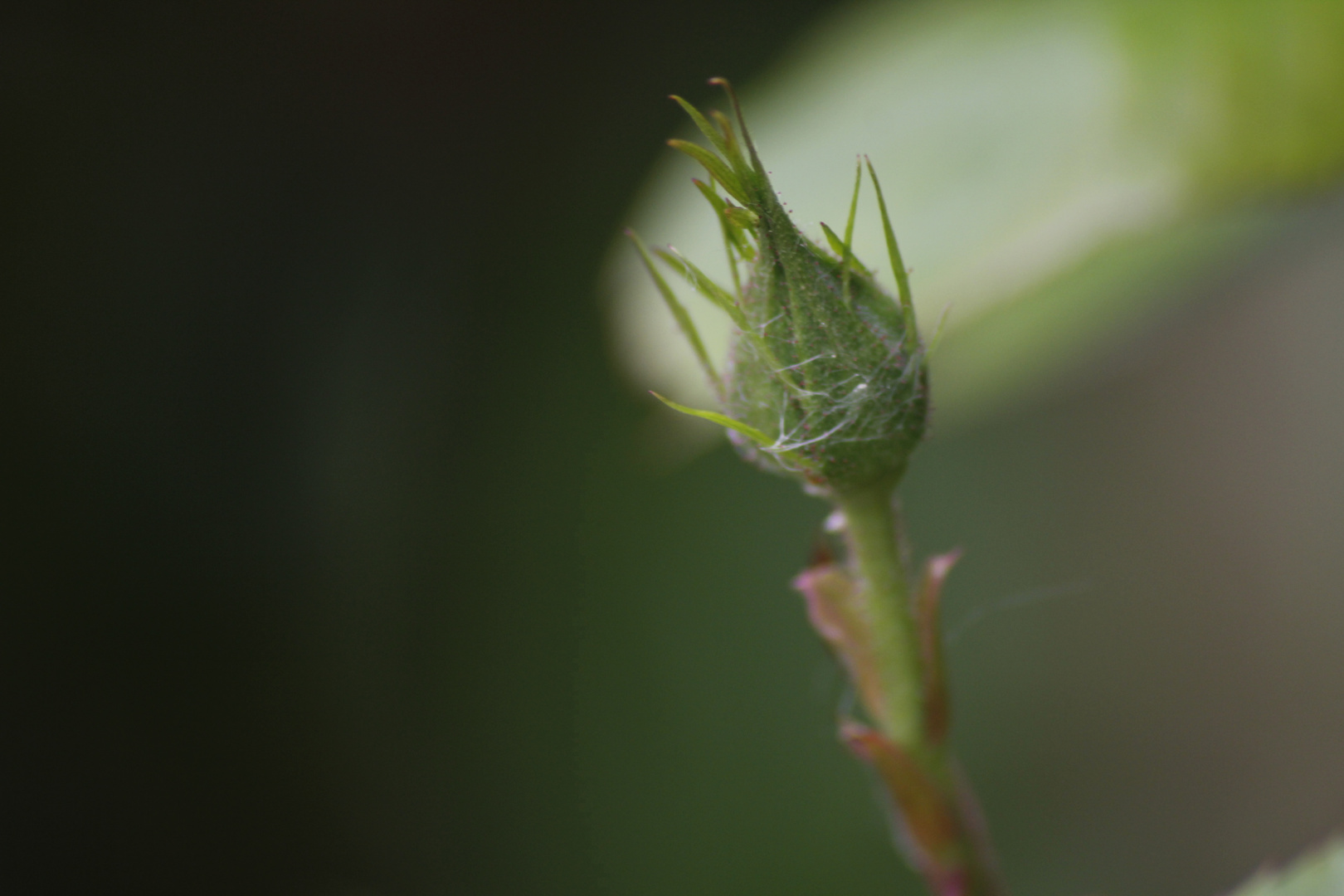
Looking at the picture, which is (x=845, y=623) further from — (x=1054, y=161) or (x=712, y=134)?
(x=1054, y=161)

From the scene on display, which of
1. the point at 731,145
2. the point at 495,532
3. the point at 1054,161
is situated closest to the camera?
the point at 731,145

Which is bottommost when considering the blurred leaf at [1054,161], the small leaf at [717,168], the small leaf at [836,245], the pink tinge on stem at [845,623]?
the pink tinge on stem at [845,623]

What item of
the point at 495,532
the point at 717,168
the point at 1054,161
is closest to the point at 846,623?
the point at 717,168

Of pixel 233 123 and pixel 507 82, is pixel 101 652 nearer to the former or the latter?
pixel 233 123

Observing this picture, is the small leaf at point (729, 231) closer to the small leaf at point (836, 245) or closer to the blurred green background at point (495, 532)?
the small leaf at point (836, 245)

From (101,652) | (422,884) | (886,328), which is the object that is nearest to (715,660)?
(422,884)

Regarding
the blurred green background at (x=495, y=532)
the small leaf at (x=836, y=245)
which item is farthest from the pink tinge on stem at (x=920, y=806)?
the blurred green background at (x=495, y=532)

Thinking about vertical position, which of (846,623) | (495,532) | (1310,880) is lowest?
(1310,880)
